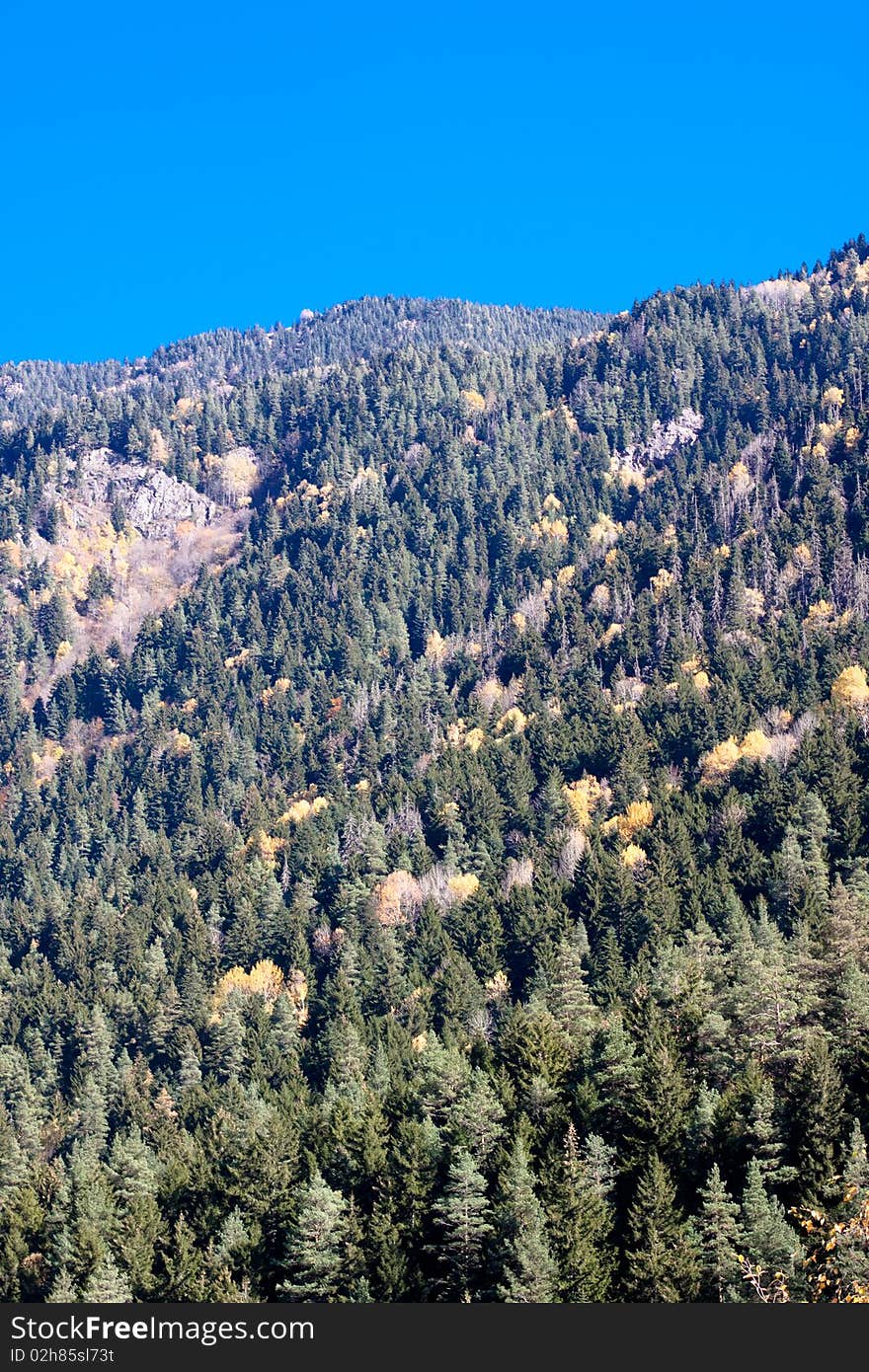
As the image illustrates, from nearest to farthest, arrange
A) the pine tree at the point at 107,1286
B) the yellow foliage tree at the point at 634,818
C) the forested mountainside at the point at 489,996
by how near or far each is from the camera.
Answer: the forested mountainside at the point at 489,996 < the pine tree at the point at 107,1286 < the yellow foliage tree at the point at 634,818

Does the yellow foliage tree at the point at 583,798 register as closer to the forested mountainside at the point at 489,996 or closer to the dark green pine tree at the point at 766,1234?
the forested mountainside at the point at 489,996

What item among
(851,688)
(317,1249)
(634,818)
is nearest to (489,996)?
(634,818)

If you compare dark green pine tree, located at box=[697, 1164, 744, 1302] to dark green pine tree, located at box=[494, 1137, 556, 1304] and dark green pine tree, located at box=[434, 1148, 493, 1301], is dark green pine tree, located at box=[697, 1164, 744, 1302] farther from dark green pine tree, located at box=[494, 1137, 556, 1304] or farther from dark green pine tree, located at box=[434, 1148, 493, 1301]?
dark green pine tree, located at box=[434, 1148, 493, 1301]

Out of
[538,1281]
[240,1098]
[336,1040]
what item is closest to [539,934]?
[336,1040]

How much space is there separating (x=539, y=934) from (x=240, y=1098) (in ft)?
105

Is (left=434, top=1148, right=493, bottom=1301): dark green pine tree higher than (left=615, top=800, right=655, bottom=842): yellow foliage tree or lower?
lower

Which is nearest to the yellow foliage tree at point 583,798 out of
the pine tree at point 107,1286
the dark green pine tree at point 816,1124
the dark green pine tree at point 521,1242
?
the dark green pine tree at point 816,1124

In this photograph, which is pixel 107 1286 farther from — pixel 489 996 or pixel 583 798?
pixel 583 798

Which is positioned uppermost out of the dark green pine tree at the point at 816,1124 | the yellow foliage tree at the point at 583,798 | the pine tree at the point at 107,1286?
the yellow foliage tree at the point at 583,798

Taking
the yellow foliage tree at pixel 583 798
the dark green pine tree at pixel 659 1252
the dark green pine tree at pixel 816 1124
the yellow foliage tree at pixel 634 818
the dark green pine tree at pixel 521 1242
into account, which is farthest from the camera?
the yellow foliage tree at pixel 583 798

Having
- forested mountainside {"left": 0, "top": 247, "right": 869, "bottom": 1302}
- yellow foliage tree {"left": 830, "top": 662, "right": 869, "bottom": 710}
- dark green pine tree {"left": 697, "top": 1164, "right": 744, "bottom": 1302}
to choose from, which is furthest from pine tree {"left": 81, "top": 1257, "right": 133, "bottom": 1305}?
yellow foliage tree {"left": 830, "top": 662, "right": 869, "bottom": 710}

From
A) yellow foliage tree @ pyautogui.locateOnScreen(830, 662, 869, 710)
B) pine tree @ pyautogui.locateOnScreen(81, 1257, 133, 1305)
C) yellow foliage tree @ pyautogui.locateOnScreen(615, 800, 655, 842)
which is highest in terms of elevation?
yellow foliage tree @ pyautogui.locateOnScreen(830, 662, 869, 710)

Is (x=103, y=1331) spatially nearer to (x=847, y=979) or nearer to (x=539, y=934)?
(x=847, y=979)

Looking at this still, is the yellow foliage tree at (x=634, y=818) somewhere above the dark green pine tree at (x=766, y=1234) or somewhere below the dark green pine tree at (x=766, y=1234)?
above
